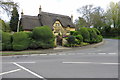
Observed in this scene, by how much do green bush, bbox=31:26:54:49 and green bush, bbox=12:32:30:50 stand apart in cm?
127

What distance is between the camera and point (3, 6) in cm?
1948

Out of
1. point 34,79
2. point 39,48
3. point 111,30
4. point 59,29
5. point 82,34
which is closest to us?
point 34,79

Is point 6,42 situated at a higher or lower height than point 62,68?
higher

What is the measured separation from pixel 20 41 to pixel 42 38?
324 cm

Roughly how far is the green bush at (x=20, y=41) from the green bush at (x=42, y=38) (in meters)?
1.27

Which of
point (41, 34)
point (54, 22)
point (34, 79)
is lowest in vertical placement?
point (34, 79)

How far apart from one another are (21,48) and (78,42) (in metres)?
9.43

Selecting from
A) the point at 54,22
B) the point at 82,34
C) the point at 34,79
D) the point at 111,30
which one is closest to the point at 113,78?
the point at 34,79

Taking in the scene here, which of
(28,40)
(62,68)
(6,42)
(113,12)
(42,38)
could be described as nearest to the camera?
(62,68)

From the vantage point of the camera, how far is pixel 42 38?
16906mm

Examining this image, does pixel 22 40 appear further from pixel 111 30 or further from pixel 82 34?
pixel 111 30

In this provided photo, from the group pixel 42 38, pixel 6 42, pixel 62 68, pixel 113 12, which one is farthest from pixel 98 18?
pixel 62 68

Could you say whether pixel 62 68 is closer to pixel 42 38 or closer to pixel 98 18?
pixel 42 38

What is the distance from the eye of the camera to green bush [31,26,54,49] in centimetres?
1658
